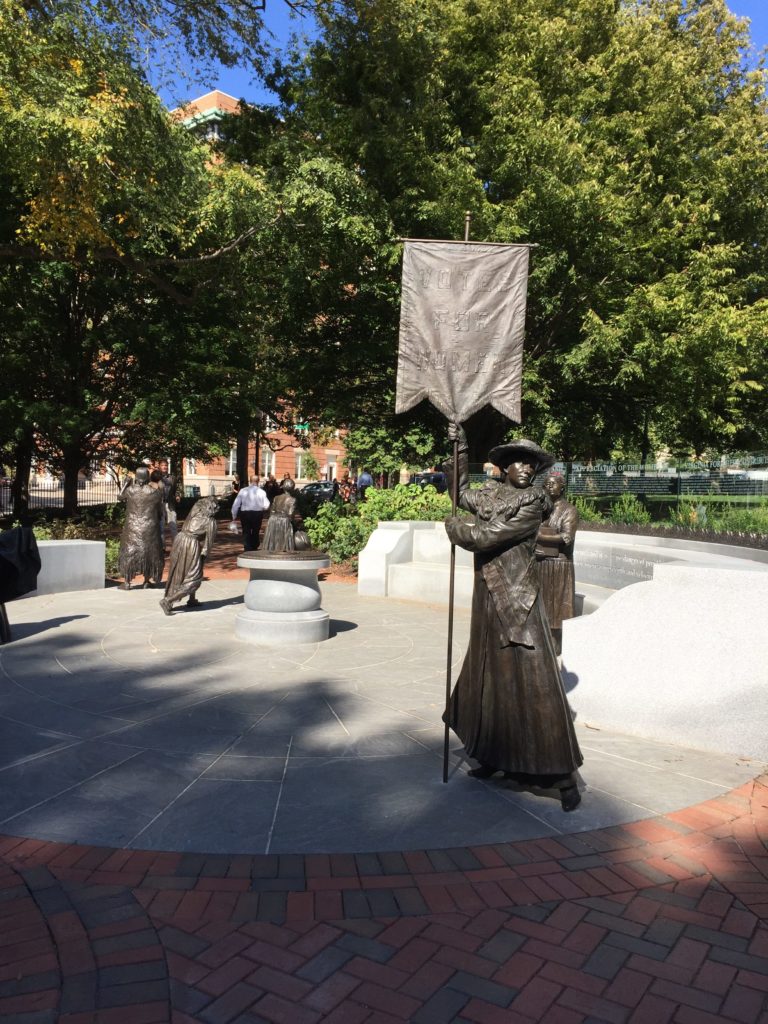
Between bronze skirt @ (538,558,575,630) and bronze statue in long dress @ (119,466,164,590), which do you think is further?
bronze statue in long dress @ (119,466,164,590)

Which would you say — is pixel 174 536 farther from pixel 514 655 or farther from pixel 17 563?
pixel 514 655

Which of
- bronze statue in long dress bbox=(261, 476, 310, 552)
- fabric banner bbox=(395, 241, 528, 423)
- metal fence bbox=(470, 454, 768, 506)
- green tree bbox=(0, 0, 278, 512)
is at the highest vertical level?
green tree bbox=(0, 0, 278, 512)

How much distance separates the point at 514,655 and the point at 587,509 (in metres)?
9.60

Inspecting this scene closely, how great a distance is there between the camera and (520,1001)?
107 inches

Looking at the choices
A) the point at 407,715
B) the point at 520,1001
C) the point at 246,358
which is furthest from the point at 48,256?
the point at 520,1001

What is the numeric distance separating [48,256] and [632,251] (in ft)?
44.3

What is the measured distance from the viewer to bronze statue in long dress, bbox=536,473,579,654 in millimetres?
7539

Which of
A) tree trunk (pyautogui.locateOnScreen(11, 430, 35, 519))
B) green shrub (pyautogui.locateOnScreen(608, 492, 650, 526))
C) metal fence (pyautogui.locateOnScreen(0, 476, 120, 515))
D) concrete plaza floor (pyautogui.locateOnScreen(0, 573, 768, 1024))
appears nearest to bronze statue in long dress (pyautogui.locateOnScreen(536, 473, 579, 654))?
concrete plaza floor (pyautogui.locateOnScreen(0, 573, 768, 1024))

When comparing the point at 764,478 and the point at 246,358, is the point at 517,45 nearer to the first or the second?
the point at 246,358

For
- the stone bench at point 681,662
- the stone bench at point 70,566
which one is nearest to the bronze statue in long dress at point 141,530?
the stone bench at point 70,566

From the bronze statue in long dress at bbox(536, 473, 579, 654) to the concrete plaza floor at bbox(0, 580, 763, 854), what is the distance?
130 centimetres

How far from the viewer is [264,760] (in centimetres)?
496

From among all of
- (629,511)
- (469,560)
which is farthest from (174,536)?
(629,511)

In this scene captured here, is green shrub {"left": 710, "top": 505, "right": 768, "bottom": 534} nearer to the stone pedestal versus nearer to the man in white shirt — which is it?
the stone pedestal
